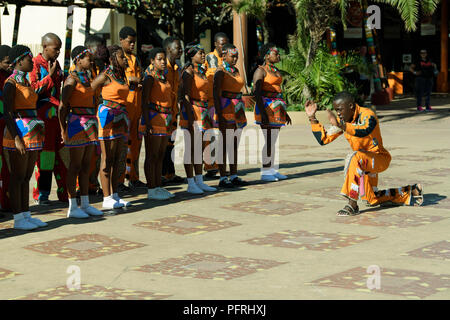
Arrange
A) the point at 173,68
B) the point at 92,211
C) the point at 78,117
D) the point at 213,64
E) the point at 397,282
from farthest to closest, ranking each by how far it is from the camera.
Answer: the point at 213,64 < the point at 173,68 < the point at 92,211 < the point at 78,117 < the point at 397,282

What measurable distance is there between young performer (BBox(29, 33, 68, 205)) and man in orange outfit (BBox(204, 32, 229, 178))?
7.81 ft

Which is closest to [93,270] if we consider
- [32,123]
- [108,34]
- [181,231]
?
[181,231]

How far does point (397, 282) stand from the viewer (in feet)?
20.1

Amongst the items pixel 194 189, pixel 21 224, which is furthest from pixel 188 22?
pixel 21 224

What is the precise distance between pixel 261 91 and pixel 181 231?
12.3 ft

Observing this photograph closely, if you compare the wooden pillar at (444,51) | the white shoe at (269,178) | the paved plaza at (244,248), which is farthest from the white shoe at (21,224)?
the wooden pillar at (444,51)

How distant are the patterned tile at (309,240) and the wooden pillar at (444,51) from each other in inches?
870

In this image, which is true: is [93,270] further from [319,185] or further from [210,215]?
[319,185]

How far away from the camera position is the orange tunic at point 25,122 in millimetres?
8266

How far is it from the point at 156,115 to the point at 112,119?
751 millimetres

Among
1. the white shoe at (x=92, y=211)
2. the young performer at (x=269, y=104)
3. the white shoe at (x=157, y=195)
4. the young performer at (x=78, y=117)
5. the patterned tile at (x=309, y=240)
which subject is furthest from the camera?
the young performer at (x=269, y=104)

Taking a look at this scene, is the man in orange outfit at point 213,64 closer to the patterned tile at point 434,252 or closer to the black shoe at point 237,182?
→ the black shoe at point 237,182

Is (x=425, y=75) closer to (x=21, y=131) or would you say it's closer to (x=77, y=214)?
(x=77, y=214)

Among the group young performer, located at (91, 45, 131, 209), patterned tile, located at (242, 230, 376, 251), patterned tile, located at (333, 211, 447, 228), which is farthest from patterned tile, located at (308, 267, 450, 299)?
young performer, located at (91, 45, 131, 209)
